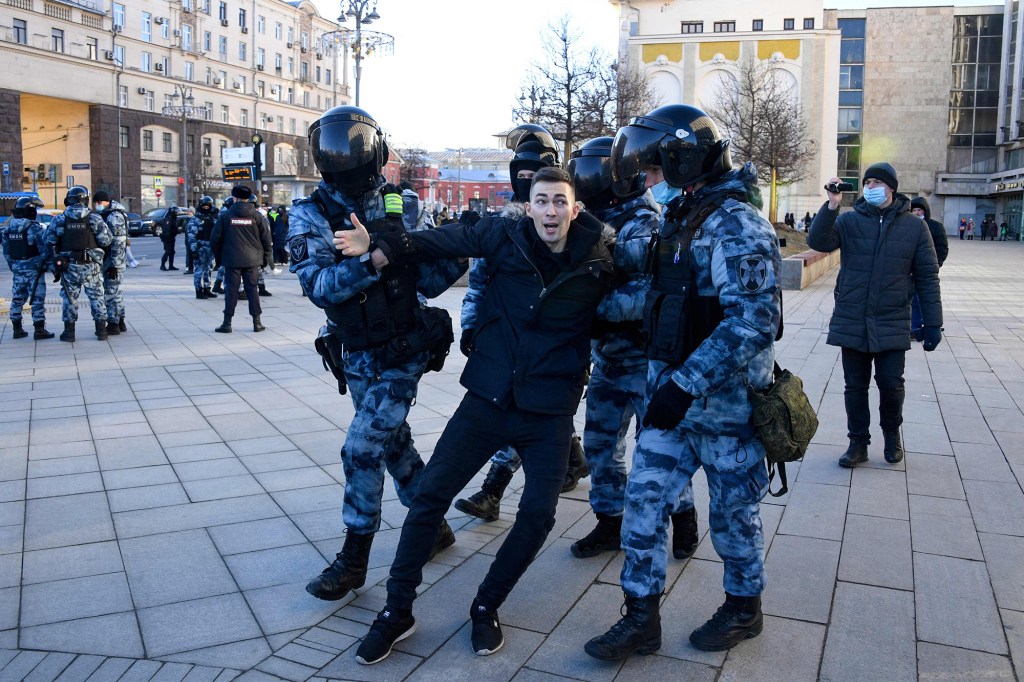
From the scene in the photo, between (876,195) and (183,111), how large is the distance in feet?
188

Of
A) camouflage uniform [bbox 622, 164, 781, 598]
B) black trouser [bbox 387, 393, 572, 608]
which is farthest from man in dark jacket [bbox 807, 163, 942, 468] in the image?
black trouser [bbox 387, 393, 572, 608]

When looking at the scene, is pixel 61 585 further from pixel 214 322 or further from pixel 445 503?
pixel 214 322

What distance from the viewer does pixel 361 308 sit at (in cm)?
372

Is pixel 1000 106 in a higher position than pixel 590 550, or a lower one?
higher

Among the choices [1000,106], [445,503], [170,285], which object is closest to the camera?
[445,503]

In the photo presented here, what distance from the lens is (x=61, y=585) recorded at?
157 inches

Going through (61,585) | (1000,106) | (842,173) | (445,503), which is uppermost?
(1000,106)

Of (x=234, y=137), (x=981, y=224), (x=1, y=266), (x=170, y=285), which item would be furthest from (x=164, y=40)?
(x=981, y=224)

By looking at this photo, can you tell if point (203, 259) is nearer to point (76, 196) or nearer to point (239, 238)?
point (239, 238)

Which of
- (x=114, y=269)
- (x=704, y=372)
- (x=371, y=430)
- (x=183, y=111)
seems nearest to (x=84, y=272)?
(x=114, y=269)

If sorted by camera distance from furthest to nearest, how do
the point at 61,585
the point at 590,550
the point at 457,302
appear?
1. the point at 457,302
2. the point at 590,550
3. the point at 61,585

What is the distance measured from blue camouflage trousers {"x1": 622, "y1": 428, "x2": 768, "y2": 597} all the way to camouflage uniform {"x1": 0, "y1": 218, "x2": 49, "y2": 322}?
35.0ft

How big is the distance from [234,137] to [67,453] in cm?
6427

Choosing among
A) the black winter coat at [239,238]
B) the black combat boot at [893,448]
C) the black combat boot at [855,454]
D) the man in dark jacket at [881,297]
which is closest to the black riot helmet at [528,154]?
the man in dark jacket at [881,297]
